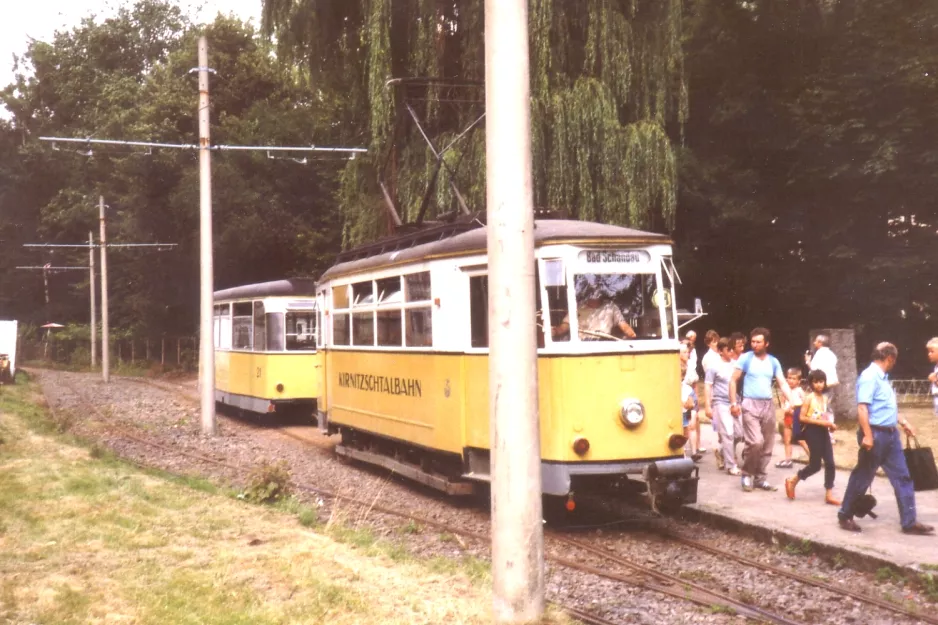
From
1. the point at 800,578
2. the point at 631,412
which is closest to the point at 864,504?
the point at 800,578

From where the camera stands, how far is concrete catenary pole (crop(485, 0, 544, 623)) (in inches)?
254

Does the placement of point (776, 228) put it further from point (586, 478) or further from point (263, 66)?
point (263, 66)

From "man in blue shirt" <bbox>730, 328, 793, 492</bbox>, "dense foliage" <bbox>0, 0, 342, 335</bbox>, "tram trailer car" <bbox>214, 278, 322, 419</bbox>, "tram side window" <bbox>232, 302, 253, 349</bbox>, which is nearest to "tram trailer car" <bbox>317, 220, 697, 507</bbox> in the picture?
"man in blue shirt" <bbox>730, 328, 793, 492</bbox>

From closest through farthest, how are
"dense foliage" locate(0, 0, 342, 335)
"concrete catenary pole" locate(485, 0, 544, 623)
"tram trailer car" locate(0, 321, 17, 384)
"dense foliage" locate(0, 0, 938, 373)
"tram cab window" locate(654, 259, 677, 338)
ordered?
"concrete catenary pole" locate(485, 0, 544, 623) < "tram cab window" locate(654, 259, 677, 338) < "dense foliage" locate(0, 0, 938, 373) < "tram trailer car" locate(0, 321, 17, 384) < "dense foliage" locate(0, 0, 342, 335)

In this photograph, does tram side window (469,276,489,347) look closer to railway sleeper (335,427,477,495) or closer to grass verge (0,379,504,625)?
railway sleeper (335,427,477,495)

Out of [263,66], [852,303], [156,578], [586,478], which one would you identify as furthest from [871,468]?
[263,66]

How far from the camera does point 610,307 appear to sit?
10.6 meters

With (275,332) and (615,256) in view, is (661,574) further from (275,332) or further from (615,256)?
(275,332)

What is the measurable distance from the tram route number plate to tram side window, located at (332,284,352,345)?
5.32 m

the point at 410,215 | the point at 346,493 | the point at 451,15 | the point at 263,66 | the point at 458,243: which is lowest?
the point at 346,493

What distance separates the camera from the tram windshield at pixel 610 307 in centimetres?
1052

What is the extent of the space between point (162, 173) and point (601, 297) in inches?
1490

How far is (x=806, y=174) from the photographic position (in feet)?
92.1

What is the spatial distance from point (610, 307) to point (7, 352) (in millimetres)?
33114
